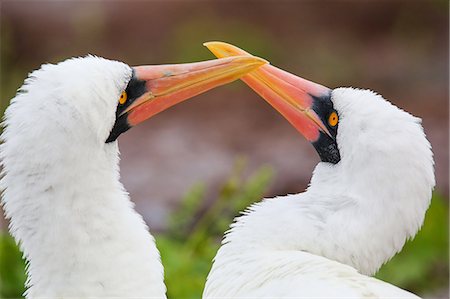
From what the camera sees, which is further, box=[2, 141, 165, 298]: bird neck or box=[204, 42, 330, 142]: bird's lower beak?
box=[204, 42, 330, 142]: bird's lower beak

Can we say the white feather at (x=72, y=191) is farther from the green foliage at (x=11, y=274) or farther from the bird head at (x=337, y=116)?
the green foliage at (x=11, y=274)

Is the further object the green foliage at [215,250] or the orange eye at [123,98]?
the green foliage at [215,250]

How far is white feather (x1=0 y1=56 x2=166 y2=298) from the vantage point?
4.42 metres

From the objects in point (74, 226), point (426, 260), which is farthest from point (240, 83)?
point (74, 226)

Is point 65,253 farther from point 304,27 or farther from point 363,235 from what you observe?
point 304,27

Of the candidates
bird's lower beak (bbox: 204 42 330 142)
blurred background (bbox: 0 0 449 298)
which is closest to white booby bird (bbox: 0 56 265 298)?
bird's lower beak (bbox: 204 42 330 142)

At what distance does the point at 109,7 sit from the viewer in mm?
15461

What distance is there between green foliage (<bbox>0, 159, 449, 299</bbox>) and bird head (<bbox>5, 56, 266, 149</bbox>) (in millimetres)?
2220

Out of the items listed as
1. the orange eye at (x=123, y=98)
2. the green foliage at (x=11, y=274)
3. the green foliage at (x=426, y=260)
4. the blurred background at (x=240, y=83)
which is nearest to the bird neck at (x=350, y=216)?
the orange eye at (x=123, y=98)

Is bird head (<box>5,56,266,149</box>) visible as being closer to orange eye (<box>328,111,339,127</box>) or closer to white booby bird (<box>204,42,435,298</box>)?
orange eye (<box>328,111,339,127</box>)

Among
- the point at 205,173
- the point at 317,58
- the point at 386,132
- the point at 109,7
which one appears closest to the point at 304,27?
the point at 317,58

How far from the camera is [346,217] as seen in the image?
4.96 meters

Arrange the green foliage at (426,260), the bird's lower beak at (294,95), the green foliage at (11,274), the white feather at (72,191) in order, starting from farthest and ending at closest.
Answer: the green foliage at (426,260) < the green foliage at (11,274) < the bird's lower beak at (294,95) < the white feather at (72,191)

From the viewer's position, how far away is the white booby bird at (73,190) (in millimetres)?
4426
